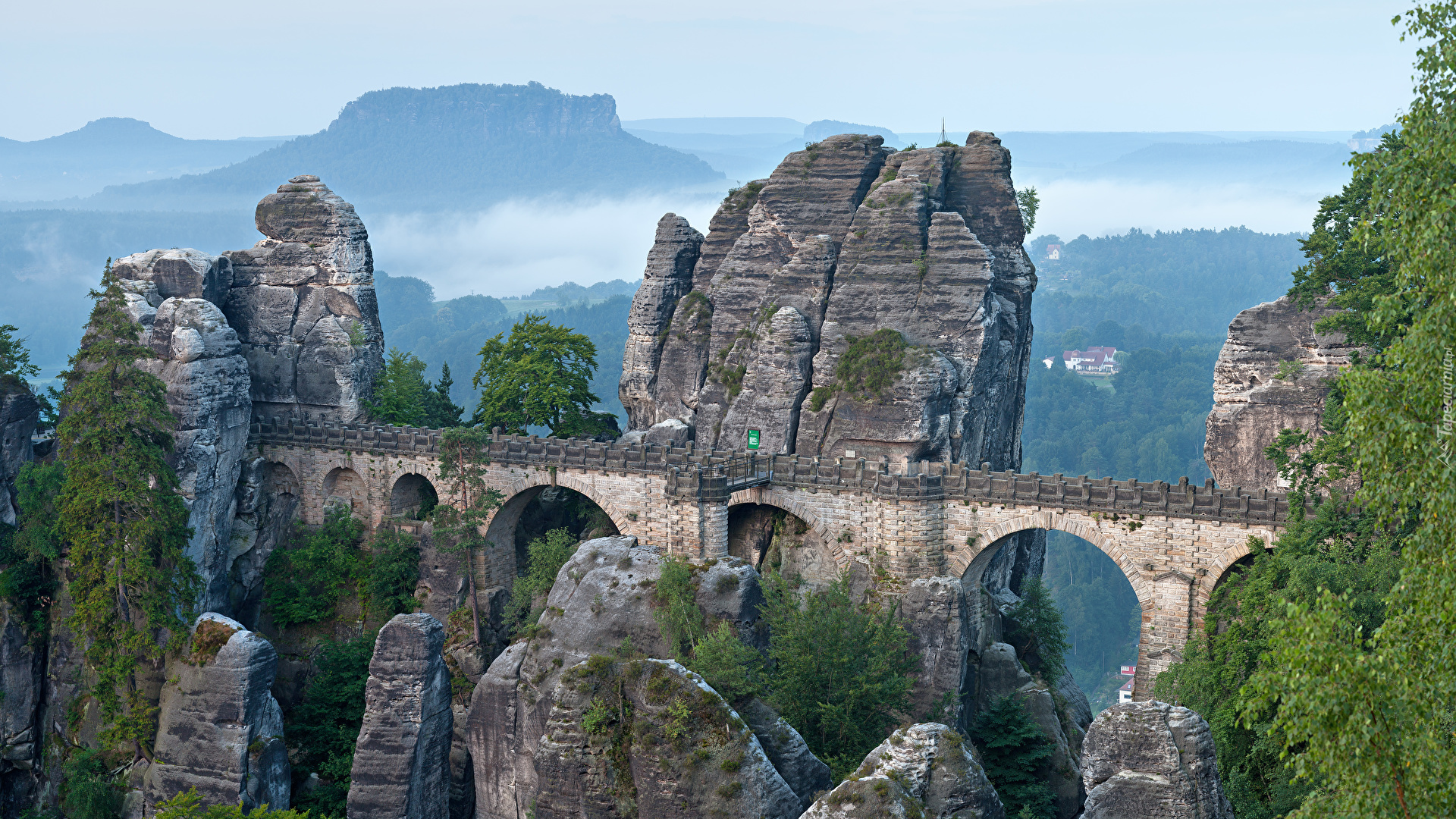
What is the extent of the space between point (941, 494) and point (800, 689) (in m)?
9.27

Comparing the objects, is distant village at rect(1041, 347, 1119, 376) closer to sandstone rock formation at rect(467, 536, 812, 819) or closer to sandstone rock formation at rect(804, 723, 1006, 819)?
sandstone rock formation at rect(467, 536, 812, 819)

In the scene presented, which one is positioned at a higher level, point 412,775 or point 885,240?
point 885,240

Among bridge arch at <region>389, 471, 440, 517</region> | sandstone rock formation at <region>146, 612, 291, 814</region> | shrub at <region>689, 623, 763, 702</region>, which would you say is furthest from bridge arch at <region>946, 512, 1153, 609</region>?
sandstone rock formation at <region>146, 612, 291, 814</region>

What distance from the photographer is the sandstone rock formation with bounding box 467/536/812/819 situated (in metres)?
35.1

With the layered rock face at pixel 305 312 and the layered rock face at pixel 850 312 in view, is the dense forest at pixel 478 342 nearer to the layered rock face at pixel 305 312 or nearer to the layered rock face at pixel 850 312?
the layered rock face at pixel 850 312

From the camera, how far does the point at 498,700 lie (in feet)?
119

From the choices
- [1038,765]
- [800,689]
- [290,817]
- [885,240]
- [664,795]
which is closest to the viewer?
[664,795]

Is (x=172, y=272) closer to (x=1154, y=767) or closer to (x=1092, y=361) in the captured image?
(x=1154, y=767)

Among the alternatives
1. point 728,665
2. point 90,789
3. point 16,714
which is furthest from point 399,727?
point 16,714

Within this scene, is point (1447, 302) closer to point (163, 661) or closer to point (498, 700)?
point (498, 700)

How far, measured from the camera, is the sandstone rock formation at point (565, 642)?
1383 inches

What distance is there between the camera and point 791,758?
2756cm

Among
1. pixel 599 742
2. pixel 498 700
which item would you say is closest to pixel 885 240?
pixel 498 700

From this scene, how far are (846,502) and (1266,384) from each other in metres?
13.3
